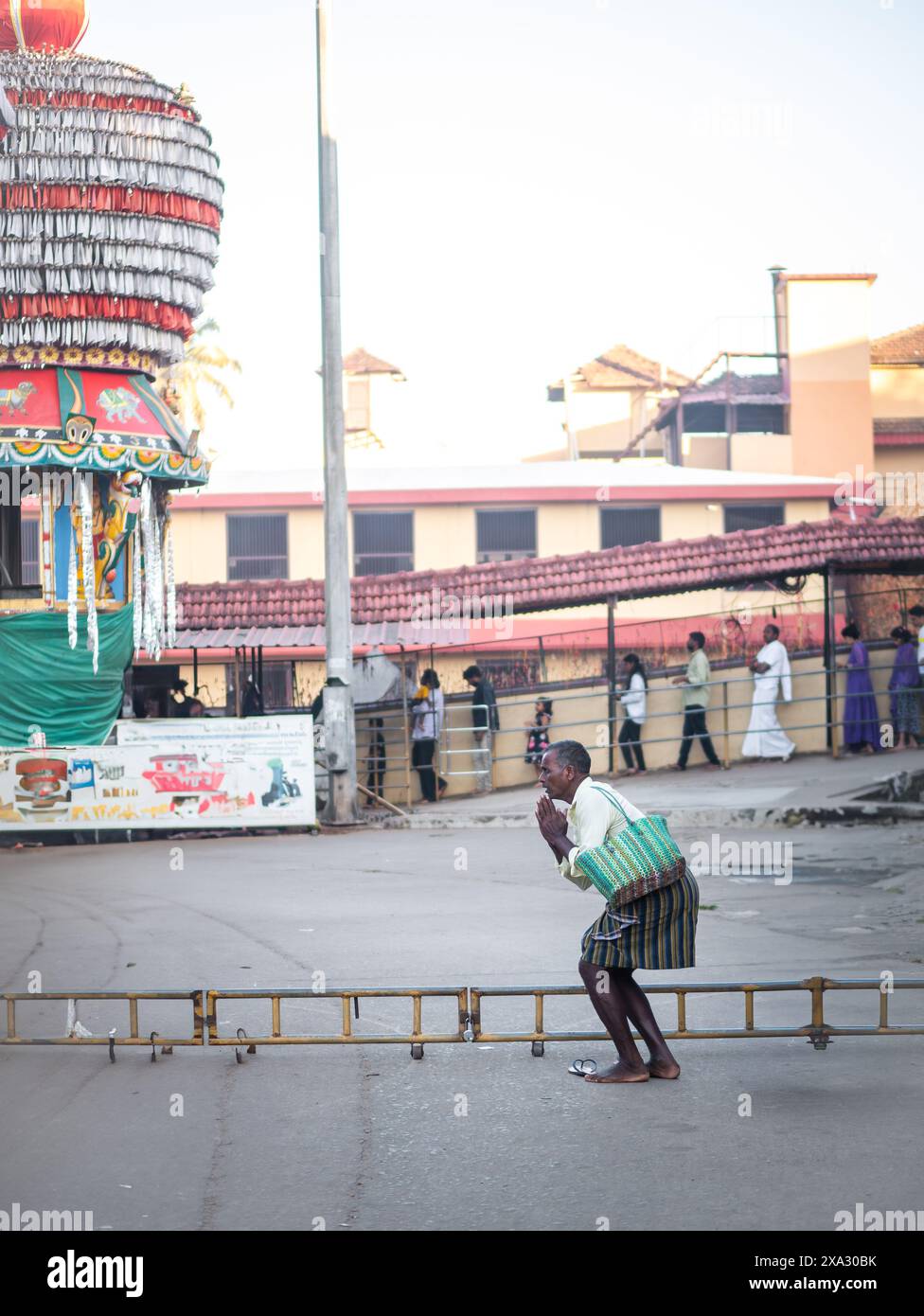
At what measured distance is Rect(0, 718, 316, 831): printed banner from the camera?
18.8 m

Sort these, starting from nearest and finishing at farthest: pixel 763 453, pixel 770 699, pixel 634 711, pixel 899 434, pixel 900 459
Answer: pixel 770 699 → pixel 634 711 → pixel 763 453 → pixel 899 434 → pixel 900 459

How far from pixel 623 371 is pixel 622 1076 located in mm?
44632

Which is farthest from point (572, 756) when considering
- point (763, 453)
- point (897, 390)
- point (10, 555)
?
point (897, 390)

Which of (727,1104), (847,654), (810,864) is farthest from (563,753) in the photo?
(847,654)

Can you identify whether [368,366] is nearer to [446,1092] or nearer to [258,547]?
[258,547]

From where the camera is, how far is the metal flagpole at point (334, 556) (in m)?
20.3

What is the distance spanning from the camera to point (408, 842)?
18016mm

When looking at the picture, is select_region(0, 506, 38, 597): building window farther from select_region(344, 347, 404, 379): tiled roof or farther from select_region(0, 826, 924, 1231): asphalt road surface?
select_region(344, 347, 404, 379): tiled roof

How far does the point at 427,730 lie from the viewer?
22.6m

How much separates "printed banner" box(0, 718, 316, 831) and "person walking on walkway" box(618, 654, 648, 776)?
5.81 meters

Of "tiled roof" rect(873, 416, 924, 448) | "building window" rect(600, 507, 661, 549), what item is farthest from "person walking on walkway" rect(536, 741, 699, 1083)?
"tiled roof" rect(873, 416, 924, 448)

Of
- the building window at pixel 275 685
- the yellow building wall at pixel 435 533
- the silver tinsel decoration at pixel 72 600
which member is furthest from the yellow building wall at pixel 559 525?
the silver tinsel decoration at pixel 72 600

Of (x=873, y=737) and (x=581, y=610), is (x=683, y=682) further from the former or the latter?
(x=581, y=610)
